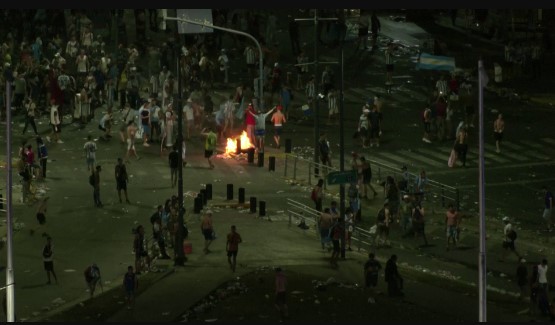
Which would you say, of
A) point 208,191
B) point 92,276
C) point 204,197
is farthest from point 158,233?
point 208,191

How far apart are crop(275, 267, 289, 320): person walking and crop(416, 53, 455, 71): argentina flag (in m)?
19.7

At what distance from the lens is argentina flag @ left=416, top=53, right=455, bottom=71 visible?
2419 inches

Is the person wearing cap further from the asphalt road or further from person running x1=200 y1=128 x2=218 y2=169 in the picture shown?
person running x1=200 y1=128 x2=218 y2=169

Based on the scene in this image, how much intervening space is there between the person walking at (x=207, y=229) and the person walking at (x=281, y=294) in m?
5.09

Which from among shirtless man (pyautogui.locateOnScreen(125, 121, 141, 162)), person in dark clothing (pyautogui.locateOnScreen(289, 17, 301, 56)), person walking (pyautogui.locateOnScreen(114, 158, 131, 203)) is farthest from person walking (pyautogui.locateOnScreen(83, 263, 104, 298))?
person in dark clothing (pyautogui.locateOnScreen(289, 17, 301, 56))

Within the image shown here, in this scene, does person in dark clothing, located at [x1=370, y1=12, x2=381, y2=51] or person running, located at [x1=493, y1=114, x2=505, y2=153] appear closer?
person running, located at [x1=493, y1=114, x2=505, y2=153]

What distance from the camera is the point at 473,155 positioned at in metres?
56.9

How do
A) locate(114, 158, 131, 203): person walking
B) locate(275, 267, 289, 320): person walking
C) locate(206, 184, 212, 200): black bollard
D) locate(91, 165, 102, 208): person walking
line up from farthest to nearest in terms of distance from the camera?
locate(206, 184, 212, 200): black bollard, locate(114, 158, 131, 203): person walking, locate(91, 165, 102, 208): person walking, locate(275, 267, 289, 320): person walking

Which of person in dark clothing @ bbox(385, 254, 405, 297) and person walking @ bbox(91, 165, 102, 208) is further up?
person walking @ bbox(91, 165, 102, 208)

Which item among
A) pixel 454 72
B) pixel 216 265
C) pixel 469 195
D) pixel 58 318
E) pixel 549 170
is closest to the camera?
pixel 58 318

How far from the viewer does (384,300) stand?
4328cm

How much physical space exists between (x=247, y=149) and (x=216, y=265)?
10584mm

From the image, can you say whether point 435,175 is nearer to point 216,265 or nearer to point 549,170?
point 549,170

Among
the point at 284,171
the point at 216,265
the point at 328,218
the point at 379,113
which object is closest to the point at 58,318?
the point at 216,265
